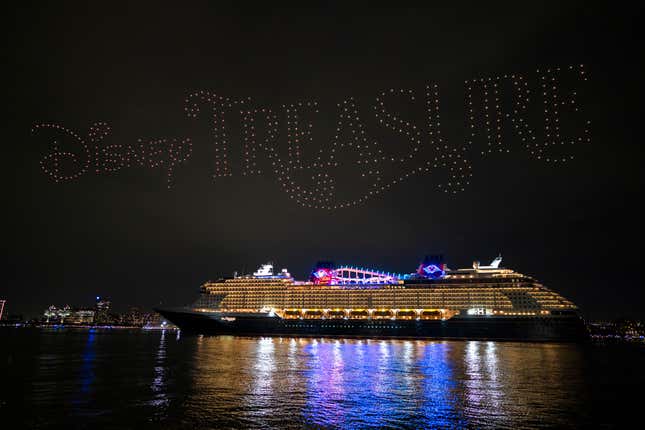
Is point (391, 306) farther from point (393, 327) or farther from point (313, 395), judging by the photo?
point (313, 395)

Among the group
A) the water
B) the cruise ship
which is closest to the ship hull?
the cruise ship

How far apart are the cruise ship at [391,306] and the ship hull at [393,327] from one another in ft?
0.44

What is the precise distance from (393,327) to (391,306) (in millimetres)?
5366

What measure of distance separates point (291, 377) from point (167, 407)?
8.47 meters

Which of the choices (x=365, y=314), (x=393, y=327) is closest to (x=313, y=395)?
(x=393, y=327)

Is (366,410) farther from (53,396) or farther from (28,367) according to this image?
(28,367)

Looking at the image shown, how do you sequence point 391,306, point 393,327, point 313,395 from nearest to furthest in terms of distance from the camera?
point 313,395 < point 393,327 < point 391,306

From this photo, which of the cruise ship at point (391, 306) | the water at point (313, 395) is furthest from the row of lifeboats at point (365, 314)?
the water at point (313, 395)

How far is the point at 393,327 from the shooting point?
6706 cm

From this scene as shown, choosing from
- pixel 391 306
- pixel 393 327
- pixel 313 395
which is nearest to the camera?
pixel 313 395

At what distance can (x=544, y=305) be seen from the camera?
63375 millimetres

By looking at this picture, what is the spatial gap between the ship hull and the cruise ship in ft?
0.44

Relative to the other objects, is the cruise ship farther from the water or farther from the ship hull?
the water

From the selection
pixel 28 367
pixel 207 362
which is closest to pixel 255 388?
pixel 207 362
